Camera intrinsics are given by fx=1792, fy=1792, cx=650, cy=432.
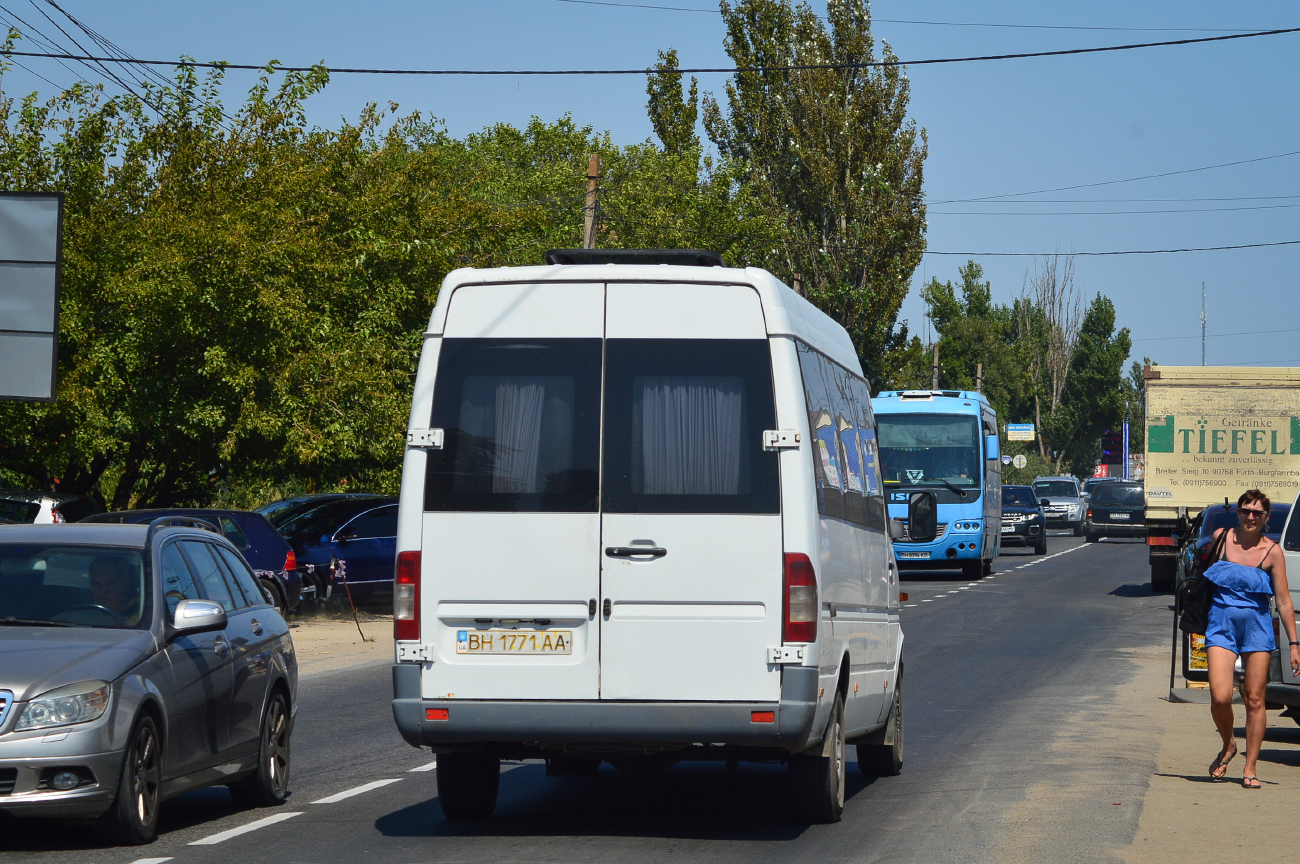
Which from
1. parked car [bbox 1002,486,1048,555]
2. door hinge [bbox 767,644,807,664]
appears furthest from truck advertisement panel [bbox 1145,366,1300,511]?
door hinge [bbox 767,644,807,664]

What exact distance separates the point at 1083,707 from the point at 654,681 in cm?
771

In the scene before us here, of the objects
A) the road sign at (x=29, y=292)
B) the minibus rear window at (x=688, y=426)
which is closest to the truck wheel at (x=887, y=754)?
the minibus rear window at (x=688, y=426)

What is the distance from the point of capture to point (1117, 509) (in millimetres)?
50562

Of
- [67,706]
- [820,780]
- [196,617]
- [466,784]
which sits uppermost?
[196,617]

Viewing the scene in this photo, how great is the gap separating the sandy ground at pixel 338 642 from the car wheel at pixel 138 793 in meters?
10.0

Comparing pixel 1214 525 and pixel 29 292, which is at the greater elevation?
pixel 29 292

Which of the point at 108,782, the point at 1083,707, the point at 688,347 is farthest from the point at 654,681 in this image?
the point at 1083,707

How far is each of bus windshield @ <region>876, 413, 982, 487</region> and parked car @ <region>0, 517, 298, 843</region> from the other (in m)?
24.9

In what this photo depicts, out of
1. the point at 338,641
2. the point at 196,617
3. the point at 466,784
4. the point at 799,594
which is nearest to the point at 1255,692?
the point at 799,594

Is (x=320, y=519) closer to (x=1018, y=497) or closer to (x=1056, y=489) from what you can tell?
(x=1018, y=497)

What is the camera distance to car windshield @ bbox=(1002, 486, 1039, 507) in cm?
4912

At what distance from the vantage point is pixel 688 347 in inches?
330

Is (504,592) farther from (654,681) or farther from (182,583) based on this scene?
(182,583)

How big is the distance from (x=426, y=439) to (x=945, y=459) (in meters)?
26.6
